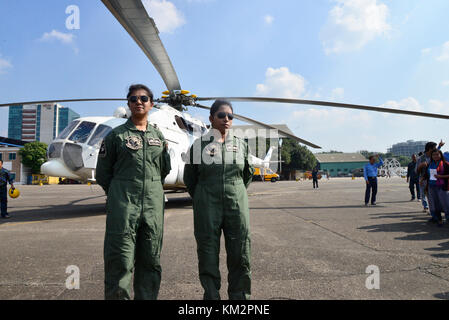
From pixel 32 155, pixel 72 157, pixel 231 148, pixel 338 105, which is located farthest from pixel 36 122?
pixel 231 148

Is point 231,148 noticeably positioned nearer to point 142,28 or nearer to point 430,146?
point 142,28

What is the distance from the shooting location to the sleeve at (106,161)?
2.13 m

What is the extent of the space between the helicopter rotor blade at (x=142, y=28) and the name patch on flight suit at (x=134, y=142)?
211 centimetres

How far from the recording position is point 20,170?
50.9 m

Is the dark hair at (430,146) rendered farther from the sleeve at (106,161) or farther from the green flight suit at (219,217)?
the sleeve at (106,161)

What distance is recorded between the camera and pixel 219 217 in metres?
2.11

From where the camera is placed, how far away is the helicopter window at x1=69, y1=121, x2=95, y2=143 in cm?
666

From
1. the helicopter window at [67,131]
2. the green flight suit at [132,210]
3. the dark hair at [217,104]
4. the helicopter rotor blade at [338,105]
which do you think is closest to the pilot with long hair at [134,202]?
the green flight suit at [132,210]

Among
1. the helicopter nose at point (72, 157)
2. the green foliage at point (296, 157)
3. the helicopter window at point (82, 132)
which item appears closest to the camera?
the helicopter nose at point (72, 157)

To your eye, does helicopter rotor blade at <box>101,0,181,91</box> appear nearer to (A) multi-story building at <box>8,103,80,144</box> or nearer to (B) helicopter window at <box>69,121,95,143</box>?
(B) helicopter window at <box>69,121,95,143</box>

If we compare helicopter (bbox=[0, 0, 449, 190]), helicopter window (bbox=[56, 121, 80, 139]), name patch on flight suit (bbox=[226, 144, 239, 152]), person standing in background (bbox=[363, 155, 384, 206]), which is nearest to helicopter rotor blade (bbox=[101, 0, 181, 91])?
helicopter (bbox=[0, 0, 449, 190])
